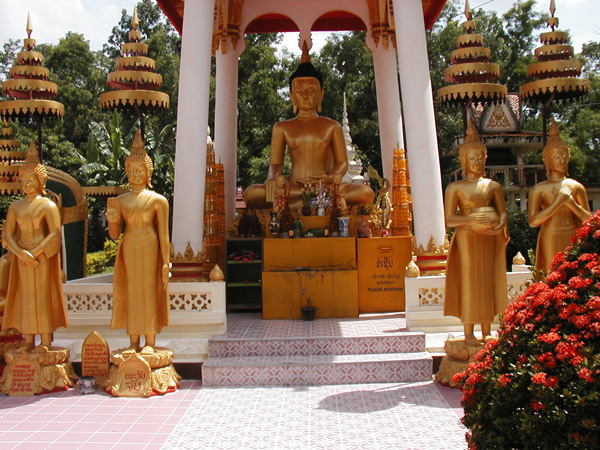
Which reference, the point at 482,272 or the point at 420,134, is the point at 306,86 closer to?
the point at 420,134

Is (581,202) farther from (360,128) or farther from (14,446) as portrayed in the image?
(360,128)

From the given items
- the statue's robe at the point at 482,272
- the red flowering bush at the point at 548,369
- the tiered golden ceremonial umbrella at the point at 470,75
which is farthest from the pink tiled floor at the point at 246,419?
the tiered golden ceremonial umbrella at the point at 470,75

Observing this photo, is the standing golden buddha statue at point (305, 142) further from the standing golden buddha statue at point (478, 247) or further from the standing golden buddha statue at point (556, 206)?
the standing golden buddha statue at point (556, 206)

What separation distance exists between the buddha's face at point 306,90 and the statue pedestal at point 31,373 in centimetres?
661

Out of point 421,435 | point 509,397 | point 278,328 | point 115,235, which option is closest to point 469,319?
point 421,435

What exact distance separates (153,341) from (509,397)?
447 centimetres

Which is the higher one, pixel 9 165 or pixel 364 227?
pixel 9 165

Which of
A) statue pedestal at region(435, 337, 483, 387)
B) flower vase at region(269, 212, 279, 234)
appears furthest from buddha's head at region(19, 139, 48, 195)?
statue pedestal at region(435, 337, 483, 387)

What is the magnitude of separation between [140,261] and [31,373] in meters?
1.74

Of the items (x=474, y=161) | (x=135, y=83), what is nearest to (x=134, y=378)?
(x=474, y=161)

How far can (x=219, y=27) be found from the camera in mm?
12070

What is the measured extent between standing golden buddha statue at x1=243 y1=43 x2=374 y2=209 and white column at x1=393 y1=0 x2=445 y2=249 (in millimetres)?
3019

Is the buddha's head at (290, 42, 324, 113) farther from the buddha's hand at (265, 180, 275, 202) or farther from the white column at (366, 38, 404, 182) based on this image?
the buddha's hand at (265, 180, 275, 202)

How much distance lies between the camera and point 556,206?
636 cm
